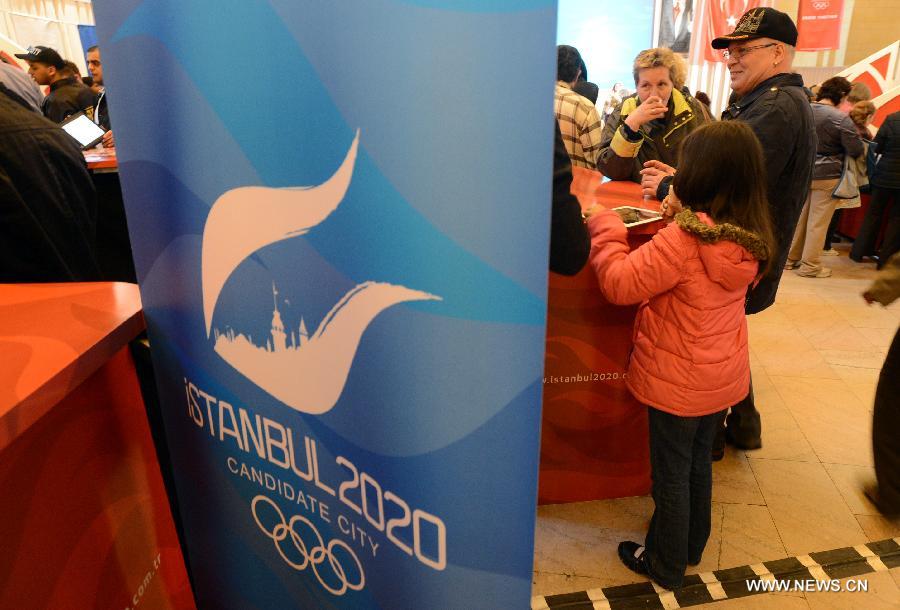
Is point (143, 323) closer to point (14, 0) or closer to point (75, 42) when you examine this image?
point (14, 0)

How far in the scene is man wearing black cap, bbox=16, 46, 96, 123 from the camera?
14.7 feet

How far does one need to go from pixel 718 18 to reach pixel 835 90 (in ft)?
13.4

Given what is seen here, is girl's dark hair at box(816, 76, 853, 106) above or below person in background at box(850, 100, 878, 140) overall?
above

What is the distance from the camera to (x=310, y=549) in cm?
111

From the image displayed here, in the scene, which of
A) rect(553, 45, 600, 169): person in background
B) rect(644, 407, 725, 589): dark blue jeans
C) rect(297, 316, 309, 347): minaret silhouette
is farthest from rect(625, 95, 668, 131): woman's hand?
rect(297, 316, 309, 347): minaret silhouette

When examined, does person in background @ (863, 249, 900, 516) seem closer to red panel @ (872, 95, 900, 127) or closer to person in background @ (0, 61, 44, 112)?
person in background @ (0, 61, 44, 112)

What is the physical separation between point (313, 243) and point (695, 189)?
3.35 feet

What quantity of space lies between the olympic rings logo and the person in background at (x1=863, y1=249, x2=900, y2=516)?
0.95 metres

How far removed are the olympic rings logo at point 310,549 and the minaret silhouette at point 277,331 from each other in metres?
0.35

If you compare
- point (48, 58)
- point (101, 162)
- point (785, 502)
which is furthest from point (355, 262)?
point (48, 58)

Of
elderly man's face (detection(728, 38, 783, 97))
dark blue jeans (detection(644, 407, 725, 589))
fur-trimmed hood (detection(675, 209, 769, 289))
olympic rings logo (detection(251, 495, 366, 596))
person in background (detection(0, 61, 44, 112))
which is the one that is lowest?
dark blue jeans (detection(644, 407, 725, 589))

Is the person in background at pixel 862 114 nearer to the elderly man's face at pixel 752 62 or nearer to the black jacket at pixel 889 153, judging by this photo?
the black jacket at pixel 889 153

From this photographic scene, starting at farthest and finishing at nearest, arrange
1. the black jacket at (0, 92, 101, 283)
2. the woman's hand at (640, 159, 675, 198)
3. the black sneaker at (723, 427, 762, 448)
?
the black sneaker at (723, 427, 762, 448) → the woman's hand at (640, 159, 675, 198) → the black jacket at (0, 92, 101, 283)

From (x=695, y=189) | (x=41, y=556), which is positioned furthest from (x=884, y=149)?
(x=41, y=556)
